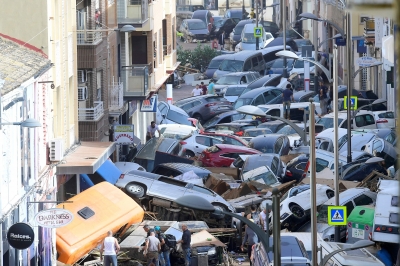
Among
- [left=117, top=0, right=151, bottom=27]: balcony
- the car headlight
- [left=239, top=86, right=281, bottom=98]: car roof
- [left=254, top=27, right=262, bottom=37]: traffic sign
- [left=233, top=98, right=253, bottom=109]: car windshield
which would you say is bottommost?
the car headlight

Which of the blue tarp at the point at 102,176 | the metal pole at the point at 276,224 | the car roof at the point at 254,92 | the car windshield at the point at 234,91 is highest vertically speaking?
the metal pole at the point at 276,224

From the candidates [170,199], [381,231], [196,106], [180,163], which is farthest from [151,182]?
[196,106]

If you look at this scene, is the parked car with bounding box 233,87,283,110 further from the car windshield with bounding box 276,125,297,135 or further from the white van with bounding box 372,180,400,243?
the white van with bounding box 372,180,400,243

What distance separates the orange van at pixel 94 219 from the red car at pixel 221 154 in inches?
365

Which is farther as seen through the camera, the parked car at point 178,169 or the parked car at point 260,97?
the parked car at point 260,97

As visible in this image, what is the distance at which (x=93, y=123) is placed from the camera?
1120 inches

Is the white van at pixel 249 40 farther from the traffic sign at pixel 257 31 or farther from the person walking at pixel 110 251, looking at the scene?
the person walking at pixel 110 251

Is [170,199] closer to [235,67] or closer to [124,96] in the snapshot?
[124,96]

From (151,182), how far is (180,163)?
5486 millimetres

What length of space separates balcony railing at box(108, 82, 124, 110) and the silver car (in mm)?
6429

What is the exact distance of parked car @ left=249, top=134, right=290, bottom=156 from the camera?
35188 millimetres

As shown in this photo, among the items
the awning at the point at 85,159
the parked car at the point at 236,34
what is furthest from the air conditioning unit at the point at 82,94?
the parked car at the point at 236,34

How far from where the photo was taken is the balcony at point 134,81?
3619 centimetres

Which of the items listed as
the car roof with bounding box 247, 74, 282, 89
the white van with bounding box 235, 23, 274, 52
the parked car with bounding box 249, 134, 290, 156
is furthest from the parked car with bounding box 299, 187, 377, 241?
the white van with bounding box 235, 23, 274, 52
